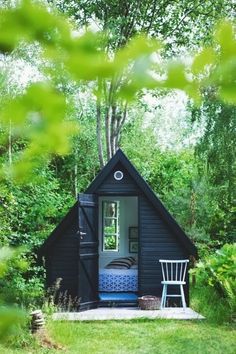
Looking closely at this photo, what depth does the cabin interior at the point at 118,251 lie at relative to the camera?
12.2m

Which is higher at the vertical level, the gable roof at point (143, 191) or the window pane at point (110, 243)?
the gable roof at point (143, 191)

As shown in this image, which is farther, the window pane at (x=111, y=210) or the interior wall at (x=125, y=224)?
the window pane at (x=111, y=210)

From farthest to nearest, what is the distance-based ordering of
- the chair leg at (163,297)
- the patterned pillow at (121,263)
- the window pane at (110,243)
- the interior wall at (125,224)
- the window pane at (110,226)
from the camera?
the window pane at (110,243) < the window pane at (110,226) < the interior wall at (125,224) < the patterned pillow at (121,263) < the chair leg at (163,297)

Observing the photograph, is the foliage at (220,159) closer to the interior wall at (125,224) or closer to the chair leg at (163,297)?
the interior wall at (125,224)

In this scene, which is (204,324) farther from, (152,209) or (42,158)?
(42,158)

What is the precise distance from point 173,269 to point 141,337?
325 cm

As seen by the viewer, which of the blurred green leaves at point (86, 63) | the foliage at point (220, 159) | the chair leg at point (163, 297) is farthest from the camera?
the foliage at point (220, 159)

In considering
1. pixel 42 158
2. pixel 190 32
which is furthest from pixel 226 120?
pixel 42 158

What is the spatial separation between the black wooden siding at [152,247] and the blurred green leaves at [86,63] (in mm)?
10987

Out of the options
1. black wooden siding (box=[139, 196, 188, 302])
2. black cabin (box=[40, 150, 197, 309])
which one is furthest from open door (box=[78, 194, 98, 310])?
black wooden siding (box=[139, 196, 188, 302])

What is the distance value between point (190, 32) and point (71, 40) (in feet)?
62.4

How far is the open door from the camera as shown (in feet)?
36.5

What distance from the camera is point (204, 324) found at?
32.1 feet

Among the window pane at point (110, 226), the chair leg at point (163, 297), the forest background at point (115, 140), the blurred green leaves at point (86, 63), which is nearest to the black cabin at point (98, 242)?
the chair leg at point (163, 297)
